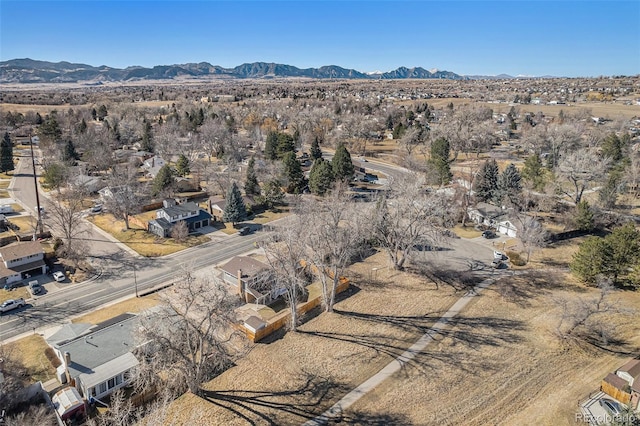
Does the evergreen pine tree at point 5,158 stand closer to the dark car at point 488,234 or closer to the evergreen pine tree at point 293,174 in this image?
the evergreen pine tree at point 293,174

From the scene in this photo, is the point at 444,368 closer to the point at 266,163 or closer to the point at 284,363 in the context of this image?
the point at 284,363

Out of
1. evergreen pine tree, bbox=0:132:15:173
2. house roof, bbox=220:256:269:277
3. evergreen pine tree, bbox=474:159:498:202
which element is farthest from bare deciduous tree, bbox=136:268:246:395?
evergreen pine tree, bbox=0:132:15:173

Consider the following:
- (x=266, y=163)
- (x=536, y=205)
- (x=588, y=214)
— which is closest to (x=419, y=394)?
(x=588, y=214)

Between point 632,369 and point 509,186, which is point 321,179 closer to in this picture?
point 509,186

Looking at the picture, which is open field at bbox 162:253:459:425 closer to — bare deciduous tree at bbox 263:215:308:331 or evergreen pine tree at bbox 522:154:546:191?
bare deciduous tree at bbox 263:215:308:331

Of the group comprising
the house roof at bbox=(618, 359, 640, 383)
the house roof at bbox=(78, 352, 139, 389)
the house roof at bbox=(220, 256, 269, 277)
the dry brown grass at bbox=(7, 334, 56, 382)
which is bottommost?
the dry brown grass at bbox=(7, 334, 56, 382)

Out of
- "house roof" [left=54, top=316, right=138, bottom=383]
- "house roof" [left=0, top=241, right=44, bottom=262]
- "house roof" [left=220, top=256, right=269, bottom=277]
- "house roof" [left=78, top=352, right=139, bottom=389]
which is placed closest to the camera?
"house roof" [left=78, top=352, right=139, bottom=389]

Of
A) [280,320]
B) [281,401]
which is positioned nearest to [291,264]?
[280,320]

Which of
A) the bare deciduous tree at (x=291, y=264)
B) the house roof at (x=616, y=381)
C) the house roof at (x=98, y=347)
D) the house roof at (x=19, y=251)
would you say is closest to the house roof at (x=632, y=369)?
the house roof at (x=616, y=381)
